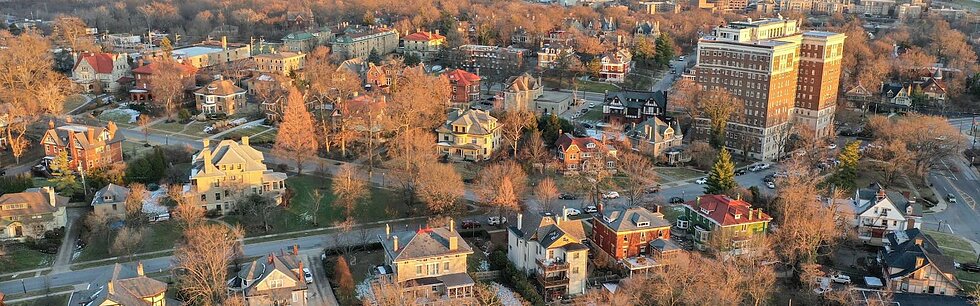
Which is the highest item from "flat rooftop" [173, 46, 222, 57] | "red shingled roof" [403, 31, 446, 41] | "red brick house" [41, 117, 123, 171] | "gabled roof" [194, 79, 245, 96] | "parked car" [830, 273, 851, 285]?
"red shingled roof" [403, 31, 446, 41]

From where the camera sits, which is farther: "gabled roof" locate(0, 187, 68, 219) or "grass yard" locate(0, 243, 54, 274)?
"gabled roof" locate(0, 187, 68, 219)

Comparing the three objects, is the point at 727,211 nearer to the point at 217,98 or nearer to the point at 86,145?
the point at 86,145

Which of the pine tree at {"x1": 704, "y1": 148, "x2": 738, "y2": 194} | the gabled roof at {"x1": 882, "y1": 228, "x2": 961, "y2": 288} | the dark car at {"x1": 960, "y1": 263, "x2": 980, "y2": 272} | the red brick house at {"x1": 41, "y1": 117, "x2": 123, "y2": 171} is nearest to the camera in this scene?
the gabled roof at {"x1": 882, "y1": 228, "x2": 961, "y2": 288}

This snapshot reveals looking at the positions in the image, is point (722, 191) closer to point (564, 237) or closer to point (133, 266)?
point (564, 237)

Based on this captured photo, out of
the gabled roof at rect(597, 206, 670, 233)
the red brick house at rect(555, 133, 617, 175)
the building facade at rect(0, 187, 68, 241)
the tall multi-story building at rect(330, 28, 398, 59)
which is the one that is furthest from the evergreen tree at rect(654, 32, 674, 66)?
the building facade at rect(0, 187, 68, 241)

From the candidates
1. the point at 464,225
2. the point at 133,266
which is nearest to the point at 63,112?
the point at 133,266

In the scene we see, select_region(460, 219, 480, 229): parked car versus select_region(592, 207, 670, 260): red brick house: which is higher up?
select_region(592, 207, 670, 260): red brick house

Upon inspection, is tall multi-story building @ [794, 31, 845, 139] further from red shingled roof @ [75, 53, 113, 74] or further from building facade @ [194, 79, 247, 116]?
red shingled roof @ [75, 53, 113, 74]
